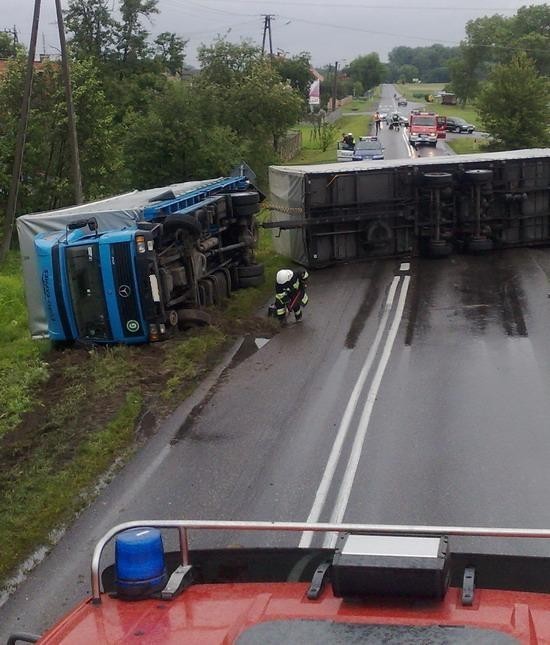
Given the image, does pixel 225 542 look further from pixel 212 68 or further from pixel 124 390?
pixel 212 68

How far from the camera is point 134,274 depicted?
14484 millimetres

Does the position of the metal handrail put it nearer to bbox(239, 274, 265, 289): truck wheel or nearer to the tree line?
bbox(239, 274, 265, 289): truck wheel

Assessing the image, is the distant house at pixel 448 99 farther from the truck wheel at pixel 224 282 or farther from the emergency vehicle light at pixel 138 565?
the emergency vehicle light at pixel 138 565

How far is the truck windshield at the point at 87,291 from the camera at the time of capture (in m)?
14.6

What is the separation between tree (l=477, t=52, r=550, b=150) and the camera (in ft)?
163

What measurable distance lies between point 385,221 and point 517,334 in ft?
24.2

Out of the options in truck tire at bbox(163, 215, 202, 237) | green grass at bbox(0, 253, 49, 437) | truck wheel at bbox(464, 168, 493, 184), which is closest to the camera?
green grass at bbox(0, 253, 49, 437)

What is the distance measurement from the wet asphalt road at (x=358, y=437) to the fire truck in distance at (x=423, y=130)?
1912 inches

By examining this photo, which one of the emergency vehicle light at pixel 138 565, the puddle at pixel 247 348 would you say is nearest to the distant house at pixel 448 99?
the puddle at pixel 247 348

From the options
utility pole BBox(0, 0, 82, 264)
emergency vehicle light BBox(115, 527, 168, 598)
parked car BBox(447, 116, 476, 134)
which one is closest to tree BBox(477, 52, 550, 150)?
parked car BBox(447, 116, 476, 134)

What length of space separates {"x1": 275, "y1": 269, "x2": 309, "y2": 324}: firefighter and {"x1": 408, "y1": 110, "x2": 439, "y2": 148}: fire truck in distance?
49758 mm

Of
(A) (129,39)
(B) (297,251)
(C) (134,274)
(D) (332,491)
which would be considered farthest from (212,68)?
(D) (332,491)

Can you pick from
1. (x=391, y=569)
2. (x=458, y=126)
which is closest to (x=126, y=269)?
(x=391, y=569)

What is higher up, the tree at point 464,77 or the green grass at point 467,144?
the tree at point 464,77
